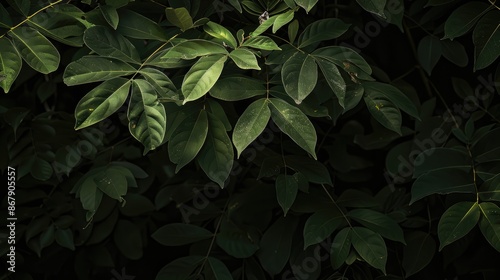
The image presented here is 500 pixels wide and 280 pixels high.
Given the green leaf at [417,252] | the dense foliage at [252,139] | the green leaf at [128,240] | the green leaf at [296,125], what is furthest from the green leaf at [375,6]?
the green leaf at [128,240]

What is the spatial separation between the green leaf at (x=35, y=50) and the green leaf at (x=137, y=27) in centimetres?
13

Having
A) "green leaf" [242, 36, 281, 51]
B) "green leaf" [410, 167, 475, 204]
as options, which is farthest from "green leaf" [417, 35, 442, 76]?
"green leaf" [242, 36, 281, 51]

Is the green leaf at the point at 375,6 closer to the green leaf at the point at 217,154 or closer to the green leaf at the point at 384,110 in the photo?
the green leaf at the point at 384,110

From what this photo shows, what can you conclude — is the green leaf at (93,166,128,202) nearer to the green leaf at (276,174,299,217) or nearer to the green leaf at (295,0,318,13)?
the green leaf at (276,174,299,217)

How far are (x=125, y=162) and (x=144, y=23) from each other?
0.43 m

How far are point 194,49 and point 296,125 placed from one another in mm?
214

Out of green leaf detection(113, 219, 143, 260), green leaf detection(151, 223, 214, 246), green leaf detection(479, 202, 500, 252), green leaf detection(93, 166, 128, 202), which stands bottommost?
green leaf detection(113, 219, 143, 260)

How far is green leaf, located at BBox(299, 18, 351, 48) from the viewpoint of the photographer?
4.21 ft

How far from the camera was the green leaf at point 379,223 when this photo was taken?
1369 mm

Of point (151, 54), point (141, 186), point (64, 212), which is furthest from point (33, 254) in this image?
point (151, 54)

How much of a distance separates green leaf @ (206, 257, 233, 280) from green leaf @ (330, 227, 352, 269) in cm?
22

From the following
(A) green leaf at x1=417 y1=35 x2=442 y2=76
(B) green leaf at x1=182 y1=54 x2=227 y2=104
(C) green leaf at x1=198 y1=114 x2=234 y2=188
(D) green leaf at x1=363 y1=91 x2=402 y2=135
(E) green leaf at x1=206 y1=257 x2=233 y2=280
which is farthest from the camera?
(A) green leaf at x1=417 y1=35 x2=442 y2=76

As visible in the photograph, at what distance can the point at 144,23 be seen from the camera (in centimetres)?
123

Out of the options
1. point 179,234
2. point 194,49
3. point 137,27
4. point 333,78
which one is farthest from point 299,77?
point 179,234
